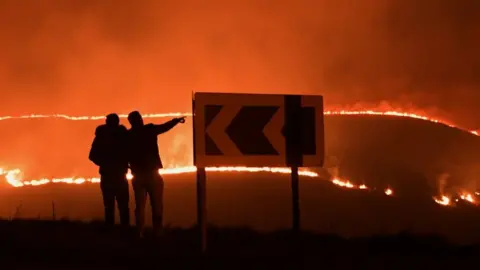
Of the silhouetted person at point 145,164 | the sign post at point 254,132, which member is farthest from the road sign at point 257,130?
the silhouetted person at point 145,164

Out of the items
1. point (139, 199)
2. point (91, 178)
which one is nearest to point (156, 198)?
point (139, 199)

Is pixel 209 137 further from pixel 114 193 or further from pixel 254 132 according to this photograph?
pixel 114 193

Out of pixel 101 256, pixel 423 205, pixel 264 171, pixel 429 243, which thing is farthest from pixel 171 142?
Answer: pixel 101 256

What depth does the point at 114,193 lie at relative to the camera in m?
11.0

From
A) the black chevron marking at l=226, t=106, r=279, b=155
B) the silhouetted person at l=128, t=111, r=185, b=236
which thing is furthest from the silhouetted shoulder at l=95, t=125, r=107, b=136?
the black chevron marking at l=226, t=106, r=279, b=155

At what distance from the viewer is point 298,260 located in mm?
7137

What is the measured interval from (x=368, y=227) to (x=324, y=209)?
1990 mm

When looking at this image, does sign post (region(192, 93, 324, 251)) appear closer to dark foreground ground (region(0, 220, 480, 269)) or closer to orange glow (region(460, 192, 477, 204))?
dark foreground ground (region(0, 220, 480, 269))

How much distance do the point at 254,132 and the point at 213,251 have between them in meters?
1.42

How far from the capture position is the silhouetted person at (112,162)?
35.2 ft

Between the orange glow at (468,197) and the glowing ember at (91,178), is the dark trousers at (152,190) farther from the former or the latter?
the orange glow at (468,197)

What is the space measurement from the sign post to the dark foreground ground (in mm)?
650

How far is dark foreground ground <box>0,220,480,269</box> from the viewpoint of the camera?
6.97 metres

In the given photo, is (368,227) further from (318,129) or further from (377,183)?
(318,129)
